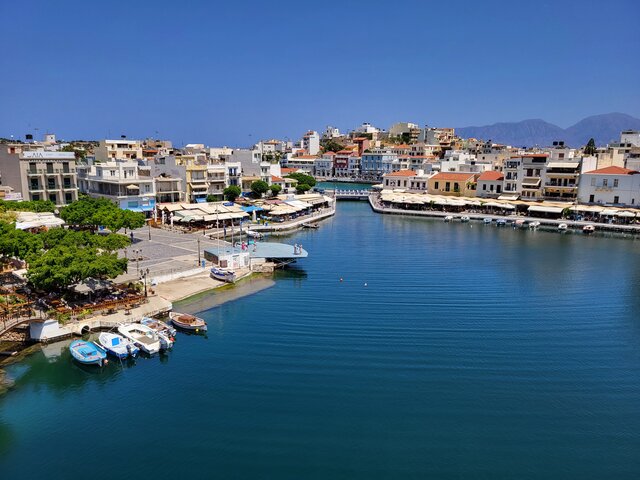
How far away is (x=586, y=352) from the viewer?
24.6 metres

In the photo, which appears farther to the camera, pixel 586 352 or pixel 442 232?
pixel 442 232

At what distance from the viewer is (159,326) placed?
26.2 m

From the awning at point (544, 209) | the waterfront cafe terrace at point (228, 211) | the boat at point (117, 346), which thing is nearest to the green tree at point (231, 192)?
the waterfront cafe terrace at point (228, 211)

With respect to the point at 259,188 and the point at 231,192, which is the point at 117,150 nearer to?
the point at 231,192

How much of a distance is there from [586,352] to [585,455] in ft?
Result: 29.7

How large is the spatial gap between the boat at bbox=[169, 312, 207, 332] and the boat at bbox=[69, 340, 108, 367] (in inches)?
172

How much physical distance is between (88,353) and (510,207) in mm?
61971

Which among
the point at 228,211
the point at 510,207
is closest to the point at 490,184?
the point at 510,207

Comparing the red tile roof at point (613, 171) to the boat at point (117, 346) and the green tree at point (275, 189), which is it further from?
the boat at point (117, 346)

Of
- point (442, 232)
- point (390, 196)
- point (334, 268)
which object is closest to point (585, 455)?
point (334, 268)

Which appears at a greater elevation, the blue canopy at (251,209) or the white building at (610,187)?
the white building at (610,187)

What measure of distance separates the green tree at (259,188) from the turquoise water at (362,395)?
38.2 metres

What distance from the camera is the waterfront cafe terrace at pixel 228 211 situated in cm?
5456

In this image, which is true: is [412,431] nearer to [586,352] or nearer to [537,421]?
[537,421]
